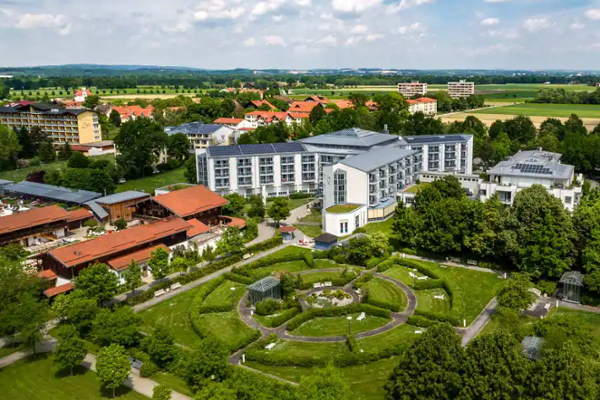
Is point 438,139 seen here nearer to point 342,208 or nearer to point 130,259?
point 342,208

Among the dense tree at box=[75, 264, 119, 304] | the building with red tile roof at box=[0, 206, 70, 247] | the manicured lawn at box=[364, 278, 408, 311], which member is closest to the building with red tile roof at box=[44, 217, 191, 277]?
the dense tree at box=[75, 264, 119, 304]

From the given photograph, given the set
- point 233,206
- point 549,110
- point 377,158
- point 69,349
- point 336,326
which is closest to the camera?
point 69,349

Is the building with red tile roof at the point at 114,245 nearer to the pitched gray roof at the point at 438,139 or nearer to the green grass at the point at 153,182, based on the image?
the green grass at the point at 153,182

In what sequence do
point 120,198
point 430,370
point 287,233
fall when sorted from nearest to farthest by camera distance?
point 430,370
point 287,233
point 120,198

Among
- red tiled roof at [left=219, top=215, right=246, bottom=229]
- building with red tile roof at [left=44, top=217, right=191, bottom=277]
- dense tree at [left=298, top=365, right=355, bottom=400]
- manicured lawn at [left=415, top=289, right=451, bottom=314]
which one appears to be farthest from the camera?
red tiled roof at [left=219, top=215, right=246, bottom=229]

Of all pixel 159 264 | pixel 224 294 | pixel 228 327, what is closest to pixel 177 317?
pixel 228 327

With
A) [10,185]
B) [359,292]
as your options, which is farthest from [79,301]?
[10,185]

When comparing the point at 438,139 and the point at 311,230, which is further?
the point at 438,139

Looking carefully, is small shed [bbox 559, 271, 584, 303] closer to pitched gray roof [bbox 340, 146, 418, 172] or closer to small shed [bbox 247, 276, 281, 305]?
small shed [bbox 247, 276, 281, 305]
